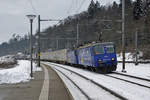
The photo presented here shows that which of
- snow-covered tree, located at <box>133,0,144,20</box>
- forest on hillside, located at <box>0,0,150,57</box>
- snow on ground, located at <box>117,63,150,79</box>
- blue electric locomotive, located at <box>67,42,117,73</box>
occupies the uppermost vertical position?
snow-covered tree, located at <box>133,0,144,20</box>

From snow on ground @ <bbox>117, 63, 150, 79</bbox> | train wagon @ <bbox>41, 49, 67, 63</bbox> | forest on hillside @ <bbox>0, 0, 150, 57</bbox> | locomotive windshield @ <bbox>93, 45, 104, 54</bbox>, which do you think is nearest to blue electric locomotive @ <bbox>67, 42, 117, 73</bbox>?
locomotive windshield @ <bbox>93, 45, 104, 54</bbox>

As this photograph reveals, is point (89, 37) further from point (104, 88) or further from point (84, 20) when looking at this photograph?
point (104, 88)

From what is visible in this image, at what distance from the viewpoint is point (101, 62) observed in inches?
943

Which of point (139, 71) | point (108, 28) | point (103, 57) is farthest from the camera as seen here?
point (108, 28)

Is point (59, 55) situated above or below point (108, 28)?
below

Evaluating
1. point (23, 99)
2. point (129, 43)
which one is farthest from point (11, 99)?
point (129, 43)

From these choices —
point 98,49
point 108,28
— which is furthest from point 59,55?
point 98,49

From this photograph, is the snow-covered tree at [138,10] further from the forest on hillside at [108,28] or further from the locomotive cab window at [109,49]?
the locomotive cab window at [109,49]

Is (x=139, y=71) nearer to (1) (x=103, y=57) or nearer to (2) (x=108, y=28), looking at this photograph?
(1) (x=103, y=57)

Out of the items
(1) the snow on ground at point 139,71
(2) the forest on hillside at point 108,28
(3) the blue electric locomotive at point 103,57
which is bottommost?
(1) the snow on ground at point 139,71

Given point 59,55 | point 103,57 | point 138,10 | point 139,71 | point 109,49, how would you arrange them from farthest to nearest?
point 138,10 → point 59,55 → point 139,71 → point 109,49 → point 103,57

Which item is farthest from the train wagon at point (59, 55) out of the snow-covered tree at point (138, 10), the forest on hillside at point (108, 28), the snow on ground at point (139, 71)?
the snow-covered tree at point (138, 10)

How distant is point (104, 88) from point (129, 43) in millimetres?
48942

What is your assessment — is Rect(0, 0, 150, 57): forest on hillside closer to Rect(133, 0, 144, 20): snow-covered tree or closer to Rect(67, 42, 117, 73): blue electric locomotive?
Rect(133, 0, 144, 20): snow-covered tree
